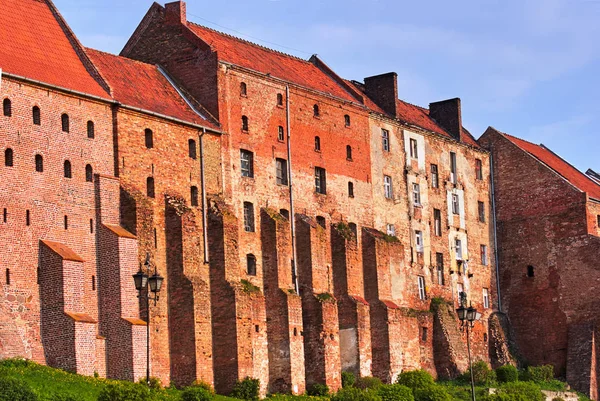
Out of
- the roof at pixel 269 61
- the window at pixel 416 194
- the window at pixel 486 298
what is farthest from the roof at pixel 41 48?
the window at pixel 486 298

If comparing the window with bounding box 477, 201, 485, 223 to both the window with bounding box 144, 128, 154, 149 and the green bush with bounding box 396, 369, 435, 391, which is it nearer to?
the green bush with bounding box 396, 369, 435, 391

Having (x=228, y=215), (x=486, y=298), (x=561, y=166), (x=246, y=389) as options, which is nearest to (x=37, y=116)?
(x=228, y=215)

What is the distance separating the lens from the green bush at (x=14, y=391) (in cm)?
4863

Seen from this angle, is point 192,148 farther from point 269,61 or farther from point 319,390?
point 319,390

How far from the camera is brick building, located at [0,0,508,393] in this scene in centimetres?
6026

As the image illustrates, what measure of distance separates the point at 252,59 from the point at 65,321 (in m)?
21.8

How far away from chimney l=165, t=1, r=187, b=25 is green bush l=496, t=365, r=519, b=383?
2492cm

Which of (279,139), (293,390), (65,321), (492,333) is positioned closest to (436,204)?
Result: (492,333)

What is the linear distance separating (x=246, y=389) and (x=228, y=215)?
7.88 m

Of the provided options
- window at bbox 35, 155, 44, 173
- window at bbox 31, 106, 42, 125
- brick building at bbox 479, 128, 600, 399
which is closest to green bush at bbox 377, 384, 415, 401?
window at bbox 35, 155, 44, 173

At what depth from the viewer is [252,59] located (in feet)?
251

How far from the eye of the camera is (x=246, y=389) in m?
65.7

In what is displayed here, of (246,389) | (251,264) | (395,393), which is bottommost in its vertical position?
(395,393)

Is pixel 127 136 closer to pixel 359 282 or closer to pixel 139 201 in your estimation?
→ pixel 139 201
